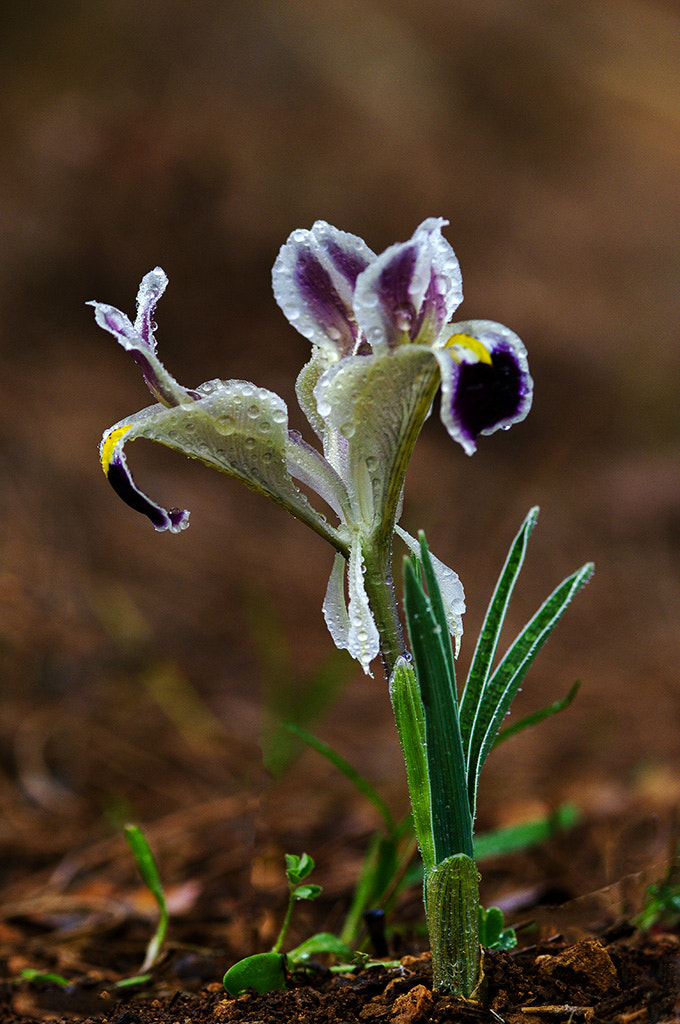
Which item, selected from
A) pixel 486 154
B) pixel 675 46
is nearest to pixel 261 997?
pixel 486 154

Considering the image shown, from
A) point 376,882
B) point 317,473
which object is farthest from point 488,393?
point 376,882

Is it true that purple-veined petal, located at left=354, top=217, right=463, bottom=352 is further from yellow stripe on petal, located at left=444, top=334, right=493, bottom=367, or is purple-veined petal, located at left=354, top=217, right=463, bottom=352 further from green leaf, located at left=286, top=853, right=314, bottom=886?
green leaf, located at left=286, top=853, right=314, bottom=886

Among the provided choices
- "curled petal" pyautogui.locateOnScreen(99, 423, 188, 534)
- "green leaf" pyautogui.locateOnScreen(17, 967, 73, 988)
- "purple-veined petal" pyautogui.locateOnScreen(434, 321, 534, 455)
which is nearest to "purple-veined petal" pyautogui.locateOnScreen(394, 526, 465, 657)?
"purple-veined petal" pyautogui.locateOnScreen(434, 321, 534, 455)

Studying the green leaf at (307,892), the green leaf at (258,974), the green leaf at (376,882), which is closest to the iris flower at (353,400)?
the green leaf at (307,892)

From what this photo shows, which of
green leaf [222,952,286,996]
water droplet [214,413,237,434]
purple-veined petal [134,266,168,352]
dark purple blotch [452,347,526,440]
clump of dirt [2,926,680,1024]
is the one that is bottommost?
clump of dirt [2,926,680,1024]

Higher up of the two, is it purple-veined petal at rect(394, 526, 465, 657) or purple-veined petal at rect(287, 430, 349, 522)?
purple-veined petal at rect(287, 430, 349, 522)

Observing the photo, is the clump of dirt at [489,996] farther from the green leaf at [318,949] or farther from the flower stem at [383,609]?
the flower stem at [383,609]
